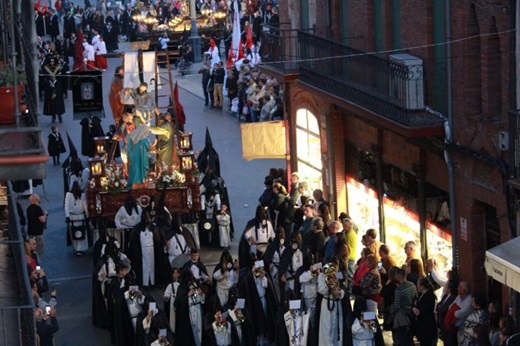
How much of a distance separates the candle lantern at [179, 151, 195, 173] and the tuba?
853cm

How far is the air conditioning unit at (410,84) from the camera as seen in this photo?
81.3 ft

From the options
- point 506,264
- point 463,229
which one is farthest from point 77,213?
point 506,264

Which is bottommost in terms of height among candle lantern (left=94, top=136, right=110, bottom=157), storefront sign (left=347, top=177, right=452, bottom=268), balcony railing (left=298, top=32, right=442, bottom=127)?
storefront sign (left=347, top=177, right=452, bottom=268)

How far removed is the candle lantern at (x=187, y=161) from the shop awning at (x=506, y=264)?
1153cm

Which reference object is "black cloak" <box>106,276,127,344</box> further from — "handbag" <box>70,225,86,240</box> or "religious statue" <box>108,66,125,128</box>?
"religious statue" <box>108,66,125,128</box>

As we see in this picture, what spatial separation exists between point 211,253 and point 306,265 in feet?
24.3

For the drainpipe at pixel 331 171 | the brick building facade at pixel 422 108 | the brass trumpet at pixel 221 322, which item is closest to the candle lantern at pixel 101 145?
the brick building facade at pixel 422 108

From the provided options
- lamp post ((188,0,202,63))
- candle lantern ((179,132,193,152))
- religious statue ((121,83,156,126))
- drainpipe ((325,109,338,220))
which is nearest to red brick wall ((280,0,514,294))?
drainpipe ((325,109,338,220))

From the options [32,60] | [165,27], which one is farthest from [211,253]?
[165,27]

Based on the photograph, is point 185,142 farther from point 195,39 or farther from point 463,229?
point 195,39

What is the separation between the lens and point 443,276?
81.4 ft

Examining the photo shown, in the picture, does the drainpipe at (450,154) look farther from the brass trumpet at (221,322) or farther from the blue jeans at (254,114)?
the blue jeans at (254,114)

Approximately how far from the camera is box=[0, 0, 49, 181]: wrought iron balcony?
12.7 meters

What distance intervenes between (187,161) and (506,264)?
489 inches
